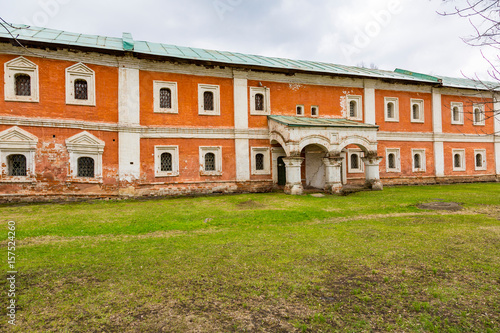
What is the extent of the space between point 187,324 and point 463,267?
4.33 m

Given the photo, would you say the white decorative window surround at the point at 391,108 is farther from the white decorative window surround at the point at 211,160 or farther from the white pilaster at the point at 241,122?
the white decorative window surround at the point at 211,160

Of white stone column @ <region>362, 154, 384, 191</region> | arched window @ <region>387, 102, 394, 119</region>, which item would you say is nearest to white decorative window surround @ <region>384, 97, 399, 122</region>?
arched window @ <region>387, 102, 394, 119</region>

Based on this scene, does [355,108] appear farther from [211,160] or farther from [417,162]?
[211,160]

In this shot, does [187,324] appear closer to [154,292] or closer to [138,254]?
[154,292]

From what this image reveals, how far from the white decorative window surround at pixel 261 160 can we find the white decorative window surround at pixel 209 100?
3116 millimetres

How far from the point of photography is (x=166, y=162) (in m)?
14.8

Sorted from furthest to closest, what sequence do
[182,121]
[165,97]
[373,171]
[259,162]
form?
[259,162], [373,171], [182,121], [165,97]

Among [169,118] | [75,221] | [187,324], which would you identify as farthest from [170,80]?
[187,324]

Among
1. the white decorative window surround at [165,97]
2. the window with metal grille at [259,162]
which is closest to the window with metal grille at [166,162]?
the white decorative window surround at [165,97]

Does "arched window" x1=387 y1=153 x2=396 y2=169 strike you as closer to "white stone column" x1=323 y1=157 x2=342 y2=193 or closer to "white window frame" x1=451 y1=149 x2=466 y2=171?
"white window frame" x1=451 y1=149 x2=466 y2=171

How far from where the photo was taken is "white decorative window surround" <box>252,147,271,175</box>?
1615cm

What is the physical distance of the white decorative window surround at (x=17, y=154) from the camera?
12.2 meters

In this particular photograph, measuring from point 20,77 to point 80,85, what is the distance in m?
2.40

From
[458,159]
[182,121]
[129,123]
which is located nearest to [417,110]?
[458,159]
